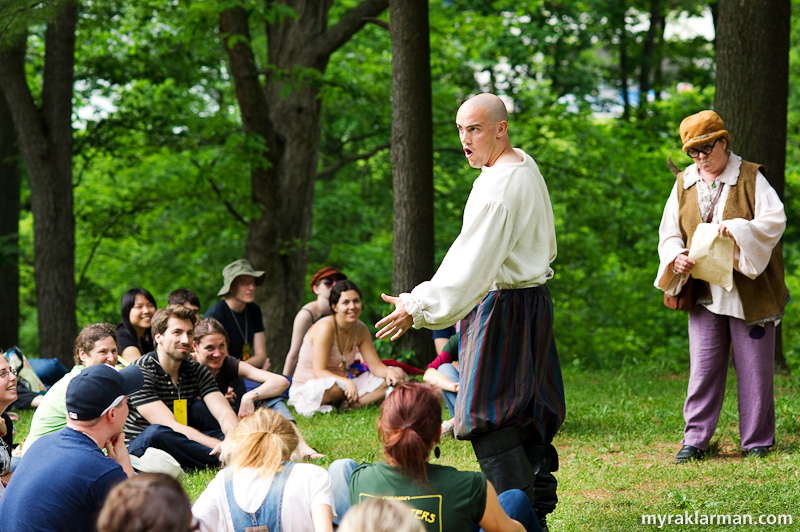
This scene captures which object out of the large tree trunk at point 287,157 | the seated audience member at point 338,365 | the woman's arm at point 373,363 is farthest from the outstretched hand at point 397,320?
the large tree trunk at point 287,157

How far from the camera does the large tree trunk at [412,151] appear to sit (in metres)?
7.57

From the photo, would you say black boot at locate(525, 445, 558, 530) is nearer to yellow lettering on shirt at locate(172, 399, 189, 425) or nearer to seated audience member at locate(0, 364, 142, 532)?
seated audience member at locate(0, 364, 142, 532)

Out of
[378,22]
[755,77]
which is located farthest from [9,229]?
[755,77]

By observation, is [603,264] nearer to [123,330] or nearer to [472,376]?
[123,330]

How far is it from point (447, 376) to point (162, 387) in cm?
179

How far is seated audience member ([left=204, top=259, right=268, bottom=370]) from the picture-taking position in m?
7.43

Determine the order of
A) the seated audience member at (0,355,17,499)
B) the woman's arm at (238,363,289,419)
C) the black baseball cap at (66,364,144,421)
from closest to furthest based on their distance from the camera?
the black baseball cap at (66,364,144,421) → the seated audience member at (0,355,17,499) → the woman's arm at (238,363,289,419)

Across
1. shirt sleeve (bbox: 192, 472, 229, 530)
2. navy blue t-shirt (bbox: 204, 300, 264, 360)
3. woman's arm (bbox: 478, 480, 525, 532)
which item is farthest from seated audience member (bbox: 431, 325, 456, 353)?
shirt sleeve (bbox: 192, 472, 229, 530)

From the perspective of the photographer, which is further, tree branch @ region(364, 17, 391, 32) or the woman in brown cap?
tree branch @ region(364, 17, 391, 32)

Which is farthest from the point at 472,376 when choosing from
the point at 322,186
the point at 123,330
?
the point at 322,186

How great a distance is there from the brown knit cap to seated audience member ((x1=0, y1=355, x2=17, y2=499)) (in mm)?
3609

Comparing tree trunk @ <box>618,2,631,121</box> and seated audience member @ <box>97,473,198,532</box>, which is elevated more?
tree trunk @ <box>618,2,631,121</box>

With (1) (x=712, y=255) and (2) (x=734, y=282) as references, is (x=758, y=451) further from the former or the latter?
(1) (x=712, y=255)

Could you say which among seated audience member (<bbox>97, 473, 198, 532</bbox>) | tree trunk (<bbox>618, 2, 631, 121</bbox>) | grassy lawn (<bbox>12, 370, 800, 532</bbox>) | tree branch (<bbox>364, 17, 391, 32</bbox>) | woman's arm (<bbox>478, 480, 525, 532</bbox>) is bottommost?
grassy lawn (<bbox>12, 370, 800, 532</bbox>)
